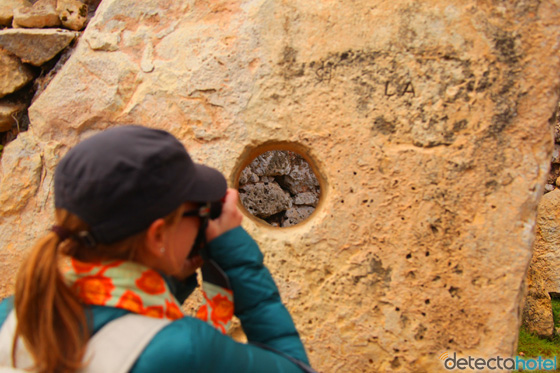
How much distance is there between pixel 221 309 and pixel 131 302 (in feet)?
0.92

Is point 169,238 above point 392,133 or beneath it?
beneath

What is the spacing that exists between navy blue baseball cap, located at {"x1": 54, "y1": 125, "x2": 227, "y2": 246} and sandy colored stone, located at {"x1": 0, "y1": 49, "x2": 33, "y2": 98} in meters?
1.97

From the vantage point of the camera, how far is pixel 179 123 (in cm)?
185

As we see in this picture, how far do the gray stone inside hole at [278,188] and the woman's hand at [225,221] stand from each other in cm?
241

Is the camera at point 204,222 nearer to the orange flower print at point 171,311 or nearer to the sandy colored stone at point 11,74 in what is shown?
the orange flower print at point 171,311

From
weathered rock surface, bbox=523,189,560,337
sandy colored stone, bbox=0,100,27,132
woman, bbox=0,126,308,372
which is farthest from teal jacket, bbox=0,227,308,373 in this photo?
weathered rock surface, bbox=523,189,560,337

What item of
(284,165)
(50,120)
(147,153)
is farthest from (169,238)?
(284,165)

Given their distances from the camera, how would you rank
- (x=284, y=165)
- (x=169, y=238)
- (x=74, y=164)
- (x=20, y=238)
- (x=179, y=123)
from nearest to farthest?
(x=74, y=164) → (x=169, y=238) → (x=179, y=123) → (x=20, y=238) → (x=284, y=165)

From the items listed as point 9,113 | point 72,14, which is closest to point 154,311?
point 9,113

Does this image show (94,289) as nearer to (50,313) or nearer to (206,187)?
(50,313)

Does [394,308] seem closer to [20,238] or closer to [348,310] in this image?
[348,310]

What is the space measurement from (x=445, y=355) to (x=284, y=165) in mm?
2271

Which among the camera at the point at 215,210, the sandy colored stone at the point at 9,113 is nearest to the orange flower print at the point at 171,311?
the camera at the point at 215,210

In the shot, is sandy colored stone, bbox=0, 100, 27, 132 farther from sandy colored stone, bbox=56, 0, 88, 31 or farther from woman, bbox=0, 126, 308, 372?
woman, bbox=0, 126, 308, 372
